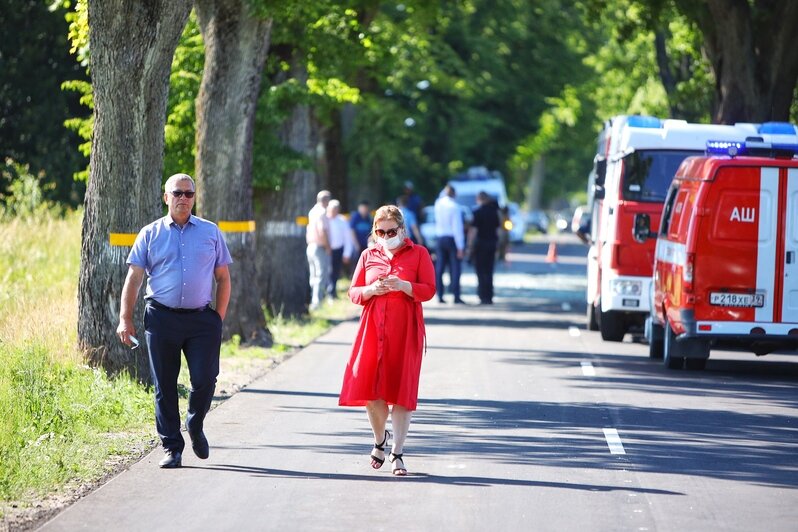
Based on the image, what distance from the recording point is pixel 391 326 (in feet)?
33.3

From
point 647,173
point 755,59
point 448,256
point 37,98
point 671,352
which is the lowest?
point 671,352

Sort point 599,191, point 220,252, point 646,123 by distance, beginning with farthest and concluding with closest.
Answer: point 599,191, point 646,123, point 220,252

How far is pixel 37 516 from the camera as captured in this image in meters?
8.58

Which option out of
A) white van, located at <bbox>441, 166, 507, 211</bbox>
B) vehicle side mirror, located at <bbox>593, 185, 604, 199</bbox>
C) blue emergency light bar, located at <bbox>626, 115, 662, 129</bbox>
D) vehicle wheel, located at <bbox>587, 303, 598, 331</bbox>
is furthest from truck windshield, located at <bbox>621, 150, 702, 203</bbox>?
white van, located at <bbox>441, 166, 507, 211</bbox>

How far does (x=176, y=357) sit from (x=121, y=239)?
3.80m

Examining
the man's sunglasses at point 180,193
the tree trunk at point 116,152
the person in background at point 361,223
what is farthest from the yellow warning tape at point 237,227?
the person in background at point 361,223

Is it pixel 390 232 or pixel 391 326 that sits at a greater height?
pixel 390 232

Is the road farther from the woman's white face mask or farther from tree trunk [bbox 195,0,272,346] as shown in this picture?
tree trunk [bbox 195,0,272,346]

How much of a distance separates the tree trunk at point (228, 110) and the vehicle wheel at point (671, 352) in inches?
211

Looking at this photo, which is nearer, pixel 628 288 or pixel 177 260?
pixel 177 260

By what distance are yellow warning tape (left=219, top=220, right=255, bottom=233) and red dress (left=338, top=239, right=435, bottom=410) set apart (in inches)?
365

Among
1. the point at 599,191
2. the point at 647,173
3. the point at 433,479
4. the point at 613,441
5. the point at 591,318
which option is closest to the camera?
the point at 433,479

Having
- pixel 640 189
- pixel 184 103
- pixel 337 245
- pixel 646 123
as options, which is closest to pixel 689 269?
pixel 640 189

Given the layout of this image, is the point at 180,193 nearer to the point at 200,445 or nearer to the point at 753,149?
the point at 200,445
